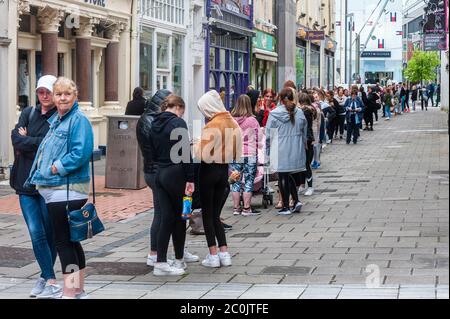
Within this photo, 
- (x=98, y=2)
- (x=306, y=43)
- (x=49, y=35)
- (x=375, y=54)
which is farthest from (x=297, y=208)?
(x=375, y=54)

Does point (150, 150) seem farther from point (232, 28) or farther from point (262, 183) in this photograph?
point (232, 28)

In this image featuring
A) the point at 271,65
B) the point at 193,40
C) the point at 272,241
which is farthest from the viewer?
the point at 271,65

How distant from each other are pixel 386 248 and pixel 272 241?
142cm

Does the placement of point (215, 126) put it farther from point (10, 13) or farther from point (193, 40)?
point (193, 40)

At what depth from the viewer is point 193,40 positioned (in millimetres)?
29625

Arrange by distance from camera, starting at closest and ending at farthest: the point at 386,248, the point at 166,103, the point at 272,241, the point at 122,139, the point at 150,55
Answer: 1. the point at 166,103
2. the point at 386,248
3. the point at 272,241
4. the point at 122,139
5. the point at 150,55

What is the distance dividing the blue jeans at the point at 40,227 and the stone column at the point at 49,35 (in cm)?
1168

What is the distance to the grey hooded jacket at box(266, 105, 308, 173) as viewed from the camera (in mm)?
12531

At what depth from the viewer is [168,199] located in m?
8.45

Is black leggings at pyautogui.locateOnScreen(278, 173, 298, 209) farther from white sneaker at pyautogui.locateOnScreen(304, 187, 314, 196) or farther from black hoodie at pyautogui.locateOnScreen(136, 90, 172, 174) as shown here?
black hoodie at pyautogui.locateOnScreen(136, 90, 172, 174)

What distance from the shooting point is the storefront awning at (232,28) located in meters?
31.0

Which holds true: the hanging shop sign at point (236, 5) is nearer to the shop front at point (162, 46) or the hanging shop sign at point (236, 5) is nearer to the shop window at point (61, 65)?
the shop front at point (162, 46)
